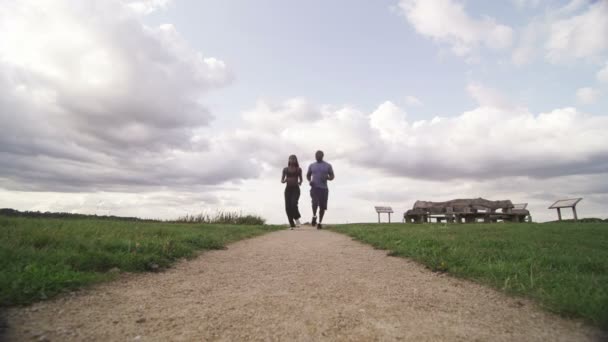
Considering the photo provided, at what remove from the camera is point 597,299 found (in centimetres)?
268

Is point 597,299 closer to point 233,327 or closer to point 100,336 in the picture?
point 233,327

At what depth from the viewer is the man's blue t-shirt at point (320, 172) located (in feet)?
39.8

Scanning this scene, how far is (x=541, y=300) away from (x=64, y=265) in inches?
186

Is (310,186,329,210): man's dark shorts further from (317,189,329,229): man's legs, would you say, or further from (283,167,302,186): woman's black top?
(283,167,302,186): woman's black top

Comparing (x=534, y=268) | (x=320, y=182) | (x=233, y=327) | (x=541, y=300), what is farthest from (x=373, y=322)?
(x=320, y=182)

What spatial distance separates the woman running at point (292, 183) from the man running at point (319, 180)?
1.51ft

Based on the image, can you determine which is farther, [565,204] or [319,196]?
[565,204]

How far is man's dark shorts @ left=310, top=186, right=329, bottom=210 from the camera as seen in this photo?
12.1m

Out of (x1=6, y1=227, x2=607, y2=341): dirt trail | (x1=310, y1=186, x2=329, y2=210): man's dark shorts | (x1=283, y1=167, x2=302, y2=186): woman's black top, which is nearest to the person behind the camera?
(x1=6, y1=227, x2=607, y2=341): dirt trail

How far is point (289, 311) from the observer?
268 cm

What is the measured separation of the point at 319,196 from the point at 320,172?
88 centimetres

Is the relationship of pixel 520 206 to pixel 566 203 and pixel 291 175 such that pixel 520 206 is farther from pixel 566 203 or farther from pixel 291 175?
pixel 291 175

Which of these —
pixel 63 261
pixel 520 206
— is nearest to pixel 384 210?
pixel 520 206

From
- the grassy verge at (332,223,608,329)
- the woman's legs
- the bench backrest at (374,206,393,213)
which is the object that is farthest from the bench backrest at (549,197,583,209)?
the woman's legs
